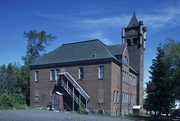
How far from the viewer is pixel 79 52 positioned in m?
43.8

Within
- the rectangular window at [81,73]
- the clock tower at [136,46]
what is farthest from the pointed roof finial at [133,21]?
the rectangular window at [81,73]

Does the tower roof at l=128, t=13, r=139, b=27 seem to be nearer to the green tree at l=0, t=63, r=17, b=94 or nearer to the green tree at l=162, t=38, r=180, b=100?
the green tree at l=162, t=38, r=180, b=100

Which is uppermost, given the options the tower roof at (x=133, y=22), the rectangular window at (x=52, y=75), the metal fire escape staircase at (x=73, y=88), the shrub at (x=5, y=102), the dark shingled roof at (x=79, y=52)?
the tower roof at (x=133, y=22)

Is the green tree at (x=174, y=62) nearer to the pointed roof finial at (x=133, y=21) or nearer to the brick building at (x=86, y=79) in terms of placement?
the brick building at (x=86, y=79)

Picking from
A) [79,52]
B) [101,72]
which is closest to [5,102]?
[79,52]

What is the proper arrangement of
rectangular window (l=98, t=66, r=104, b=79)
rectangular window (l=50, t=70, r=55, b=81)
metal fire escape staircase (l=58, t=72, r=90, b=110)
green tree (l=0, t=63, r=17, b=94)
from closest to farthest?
metal fire escape staircase (l=58, t=72, r=90, b=110) → rectangular window (l=98, t=66, r=104, b=79) → rectangular window (l=50, t=70, r=55, b=81) → green tree (l=0, t=63, r=17, b=94)

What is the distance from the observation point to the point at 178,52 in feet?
136

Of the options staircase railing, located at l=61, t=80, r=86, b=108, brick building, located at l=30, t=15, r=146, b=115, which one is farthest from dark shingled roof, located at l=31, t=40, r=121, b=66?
staircase railing, located at l=61, t=80, r=86, b=108

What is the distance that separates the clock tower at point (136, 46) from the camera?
171ft

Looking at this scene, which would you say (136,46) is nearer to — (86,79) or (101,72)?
(101,72)

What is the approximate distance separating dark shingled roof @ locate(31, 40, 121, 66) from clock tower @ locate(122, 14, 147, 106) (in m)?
8.76

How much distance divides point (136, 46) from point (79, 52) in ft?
46.3

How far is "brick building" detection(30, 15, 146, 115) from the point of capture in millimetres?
39406

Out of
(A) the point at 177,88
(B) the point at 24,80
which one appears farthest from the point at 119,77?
(B) the point at 24,80
